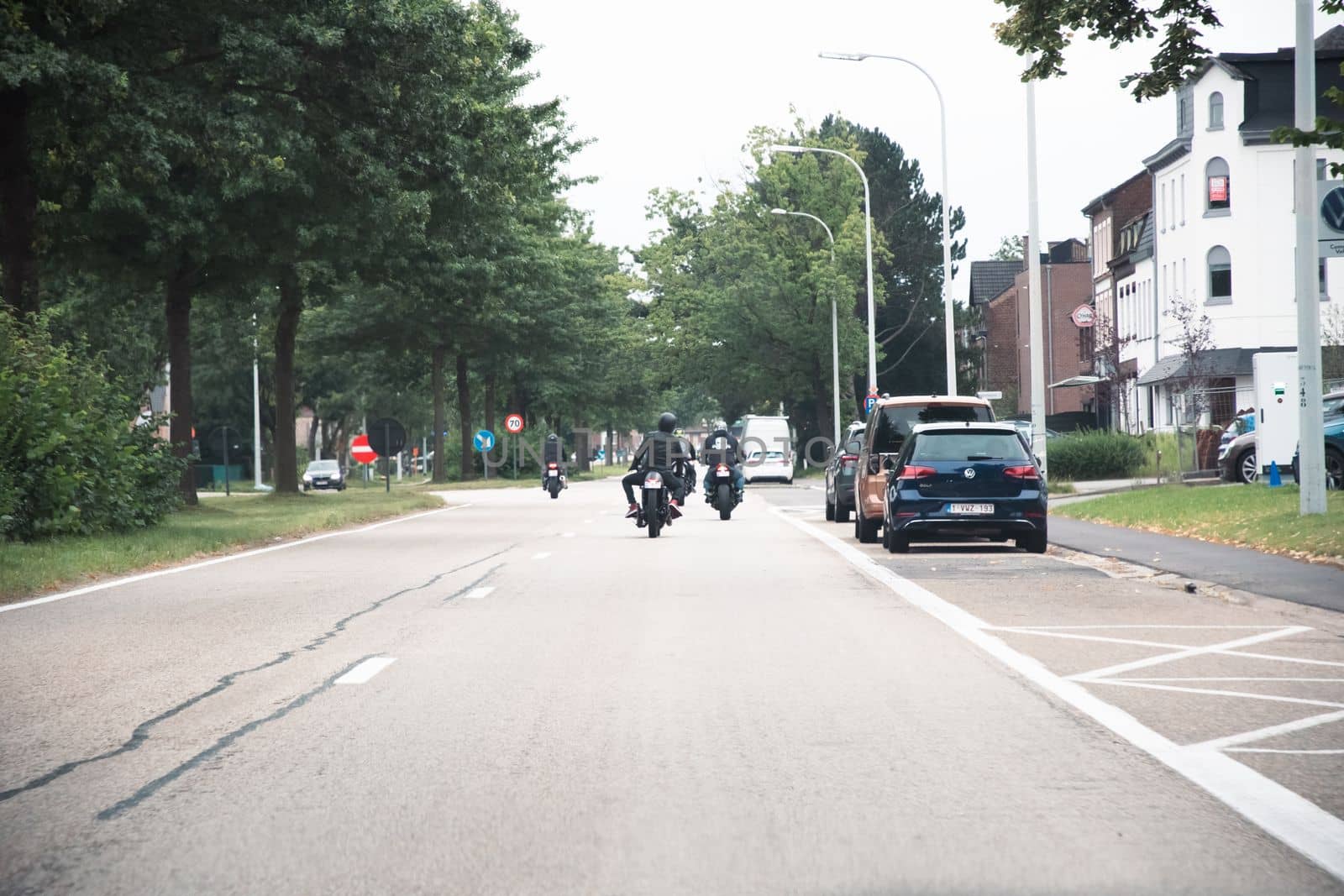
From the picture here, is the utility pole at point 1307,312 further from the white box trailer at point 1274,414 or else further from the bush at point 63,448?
the bush at point 63,448

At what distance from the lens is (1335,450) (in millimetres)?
27938

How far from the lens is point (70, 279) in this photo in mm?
35000

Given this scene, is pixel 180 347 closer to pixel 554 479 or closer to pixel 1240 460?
pixel 554 479

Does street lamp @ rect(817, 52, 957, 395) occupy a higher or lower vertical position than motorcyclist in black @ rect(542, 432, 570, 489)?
higher

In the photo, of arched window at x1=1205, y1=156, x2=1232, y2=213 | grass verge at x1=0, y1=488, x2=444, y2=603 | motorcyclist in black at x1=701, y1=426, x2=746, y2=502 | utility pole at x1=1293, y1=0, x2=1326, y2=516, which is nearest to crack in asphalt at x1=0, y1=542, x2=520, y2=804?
grass verge at x1=0, y1=488, x2=444, y2=603

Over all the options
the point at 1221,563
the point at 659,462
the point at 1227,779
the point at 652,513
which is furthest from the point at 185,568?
the point at 1227,779

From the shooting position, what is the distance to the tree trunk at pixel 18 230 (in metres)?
24.6

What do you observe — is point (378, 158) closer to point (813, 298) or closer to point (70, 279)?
point (70, 279)

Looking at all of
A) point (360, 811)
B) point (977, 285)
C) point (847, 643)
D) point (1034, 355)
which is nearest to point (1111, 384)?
point (1034, 355)

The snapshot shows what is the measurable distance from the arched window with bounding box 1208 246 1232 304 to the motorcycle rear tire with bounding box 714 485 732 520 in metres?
34.4

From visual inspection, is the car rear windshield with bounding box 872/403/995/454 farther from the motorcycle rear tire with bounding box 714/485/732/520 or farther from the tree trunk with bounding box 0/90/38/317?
the tree trunk with bounding box 0/90/38/317

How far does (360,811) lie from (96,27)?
736 inches

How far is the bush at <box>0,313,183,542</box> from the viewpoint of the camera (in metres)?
19.9

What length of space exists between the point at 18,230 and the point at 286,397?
44.1ft
